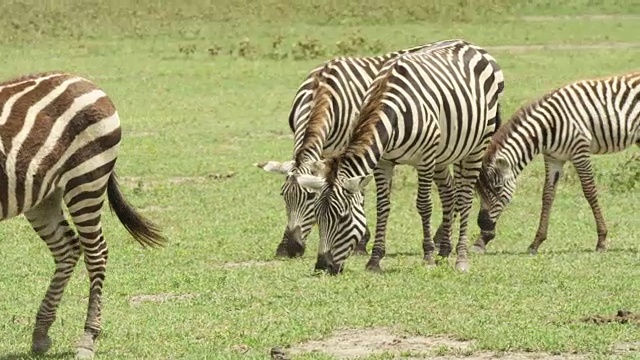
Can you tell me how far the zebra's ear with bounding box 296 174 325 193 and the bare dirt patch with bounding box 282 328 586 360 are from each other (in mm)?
2092

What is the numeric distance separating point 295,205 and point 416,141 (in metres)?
1.25

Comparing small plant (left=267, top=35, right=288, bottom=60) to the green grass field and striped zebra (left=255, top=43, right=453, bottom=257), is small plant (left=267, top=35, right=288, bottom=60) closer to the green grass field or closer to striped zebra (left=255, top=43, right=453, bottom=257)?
the green grass field

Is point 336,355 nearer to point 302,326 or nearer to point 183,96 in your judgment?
point 302,326

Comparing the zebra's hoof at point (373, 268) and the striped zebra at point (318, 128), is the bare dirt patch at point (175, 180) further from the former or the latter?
the zebra's hoof at point (373, 268)

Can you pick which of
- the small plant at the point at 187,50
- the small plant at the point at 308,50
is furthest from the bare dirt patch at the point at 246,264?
the small plant at the point at 187,50

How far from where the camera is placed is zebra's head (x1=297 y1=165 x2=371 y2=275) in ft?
33.9

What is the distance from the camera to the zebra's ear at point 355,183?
33.8ft

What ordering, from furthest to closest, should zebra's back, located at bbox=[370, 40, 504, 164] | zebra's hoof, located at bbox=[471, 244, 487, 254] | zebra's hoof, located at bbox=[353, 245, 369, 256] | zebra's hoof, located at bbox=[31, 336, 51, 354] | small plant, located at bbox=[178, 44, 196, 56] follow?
small plant, located at bbox=[178, 44, 196, 56]
zebra's hoof, located at bbox=[471, 244, 487, 254]
zebra's hoof, located at bbox=[353, 245, 369, 256]
zebra's back, located at bbox=[370, 40, 504, 164]
zebra's hoof, located at bbox=[31, 336, 51, 354]

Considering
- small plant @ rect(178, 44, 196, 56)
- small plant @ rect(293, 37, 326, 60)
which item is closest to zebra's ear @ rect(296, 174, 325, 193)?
small plant @ rect(293, 37, 326, 60)

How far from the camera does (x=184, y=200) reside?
15.2 metres

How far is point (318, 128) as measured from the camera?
11477 millimetres

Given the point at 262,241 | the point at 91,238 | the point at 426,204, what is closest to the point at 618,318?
the point at 426,204

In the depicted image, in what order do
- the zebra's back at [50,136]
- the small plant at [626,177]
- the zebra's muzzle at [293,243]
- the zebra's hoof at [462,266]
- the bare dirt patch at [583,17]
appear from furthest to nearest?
the bare dirt patch at [583,17] < the small plant at [626,177] < the zebra's muzzle at [293,243] < the zebra's hoof at [462,266] < the zebra's back at [50,136]

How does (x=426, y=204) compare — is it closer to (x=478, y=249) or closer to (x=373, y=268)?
(x=373, y=268)
